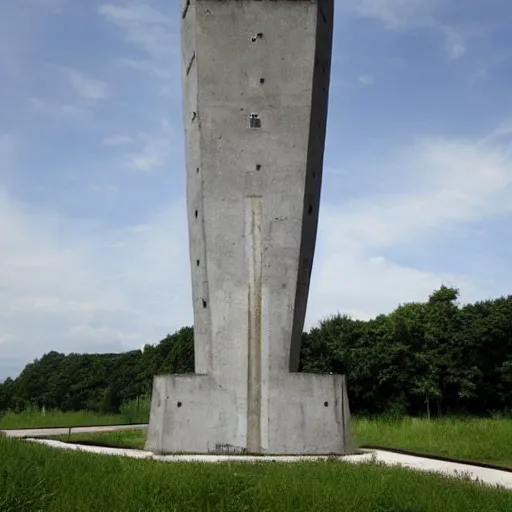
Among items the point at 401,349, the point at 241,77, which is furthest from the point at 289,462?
the point at 401,349

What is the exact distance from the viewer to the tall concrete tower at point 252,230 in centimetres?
968

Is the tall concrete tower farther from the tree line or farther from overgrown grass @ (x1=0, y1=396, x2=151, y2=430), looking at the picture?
the tree line

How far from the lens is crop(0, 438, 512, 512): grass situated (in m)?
5.30

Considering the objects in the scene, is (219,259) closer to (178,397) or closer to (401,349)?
(178,397)

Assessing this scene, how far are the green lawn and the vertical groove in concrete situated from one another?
1868mm

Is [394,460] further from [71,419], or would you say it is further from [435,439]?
[71,419]

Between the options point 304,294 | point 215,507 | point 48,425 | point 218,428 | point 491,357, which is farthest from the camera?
point 491,357

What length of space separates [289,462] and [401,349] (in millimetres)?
21538

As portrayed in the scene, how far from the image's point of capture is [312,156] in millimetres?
10773

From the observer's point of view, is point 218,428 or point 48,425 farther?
point 48,425

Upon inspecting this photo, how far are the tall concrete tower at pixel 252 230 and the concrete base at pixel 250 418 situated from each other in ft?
0.05

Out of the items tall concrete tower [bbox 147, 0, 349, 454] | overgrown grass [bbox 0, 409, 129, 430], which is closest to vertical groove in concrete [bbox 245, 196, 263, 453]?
tall concrete tower [bbox 147, 0, 349, 454]

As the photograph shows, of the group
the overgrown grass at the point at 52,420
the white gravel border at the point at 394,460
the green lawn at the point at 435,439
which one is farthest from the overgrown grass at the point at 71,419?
the white gravel border at the point at 394,460

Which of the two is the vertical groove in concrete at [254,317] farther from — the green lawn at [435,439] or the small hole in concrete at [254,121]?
the green lawn at [435,439]
